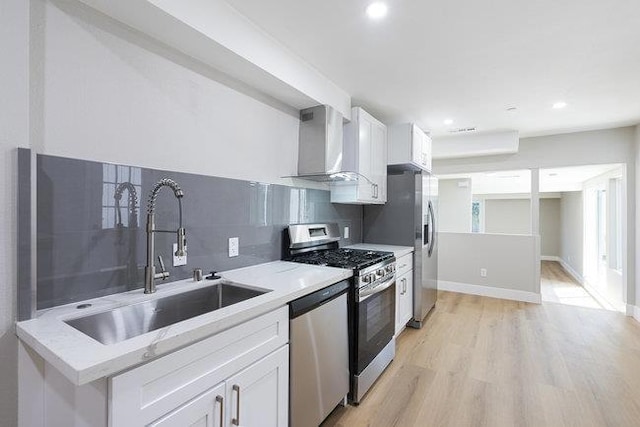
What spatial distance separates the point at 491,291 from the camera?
15.2ft

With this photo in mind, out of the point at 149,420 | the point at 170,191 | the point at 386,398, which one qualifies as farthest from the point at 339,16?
the point at 386,398

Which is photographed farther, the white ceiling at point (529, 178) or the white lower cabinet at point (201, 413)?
the white ceiling at point (529, 178)

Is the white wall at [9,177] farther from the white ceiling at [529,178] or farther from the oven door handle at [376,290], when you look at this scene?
the white ceiling at [529,178]

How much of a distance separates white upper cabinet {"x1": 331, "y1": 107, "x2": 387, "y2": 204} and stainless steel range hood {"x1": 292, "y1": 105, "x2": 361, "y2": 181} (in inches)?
7.9

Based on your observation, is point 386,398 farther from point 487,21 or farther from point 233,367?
point 487,21

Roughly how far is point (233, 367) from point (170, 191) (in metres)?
0.97

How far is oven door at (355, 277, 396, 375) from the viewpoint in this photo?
6.74 feet

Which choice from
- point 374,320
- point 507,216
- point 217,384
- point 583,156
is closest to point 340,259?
point 374,320

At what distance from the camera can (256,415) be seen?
1288 mm

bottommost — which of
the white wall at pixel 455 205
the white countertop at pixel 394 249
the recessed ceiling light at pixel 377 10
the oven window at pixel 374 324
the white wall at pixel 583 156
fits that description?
the oven window at pixel 374 324

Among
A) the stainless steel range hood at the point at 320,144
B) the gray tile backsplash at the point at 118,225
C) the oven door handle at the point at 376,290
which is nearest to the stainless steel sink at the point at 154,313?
the gray tile backsplash at the point at 118,225

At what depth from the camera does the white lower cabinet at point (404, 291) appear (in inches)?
116

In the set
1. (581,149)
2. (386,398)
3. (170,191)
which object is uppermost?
(581,149)

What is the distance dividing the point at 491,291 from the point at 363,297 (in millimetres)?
3501
